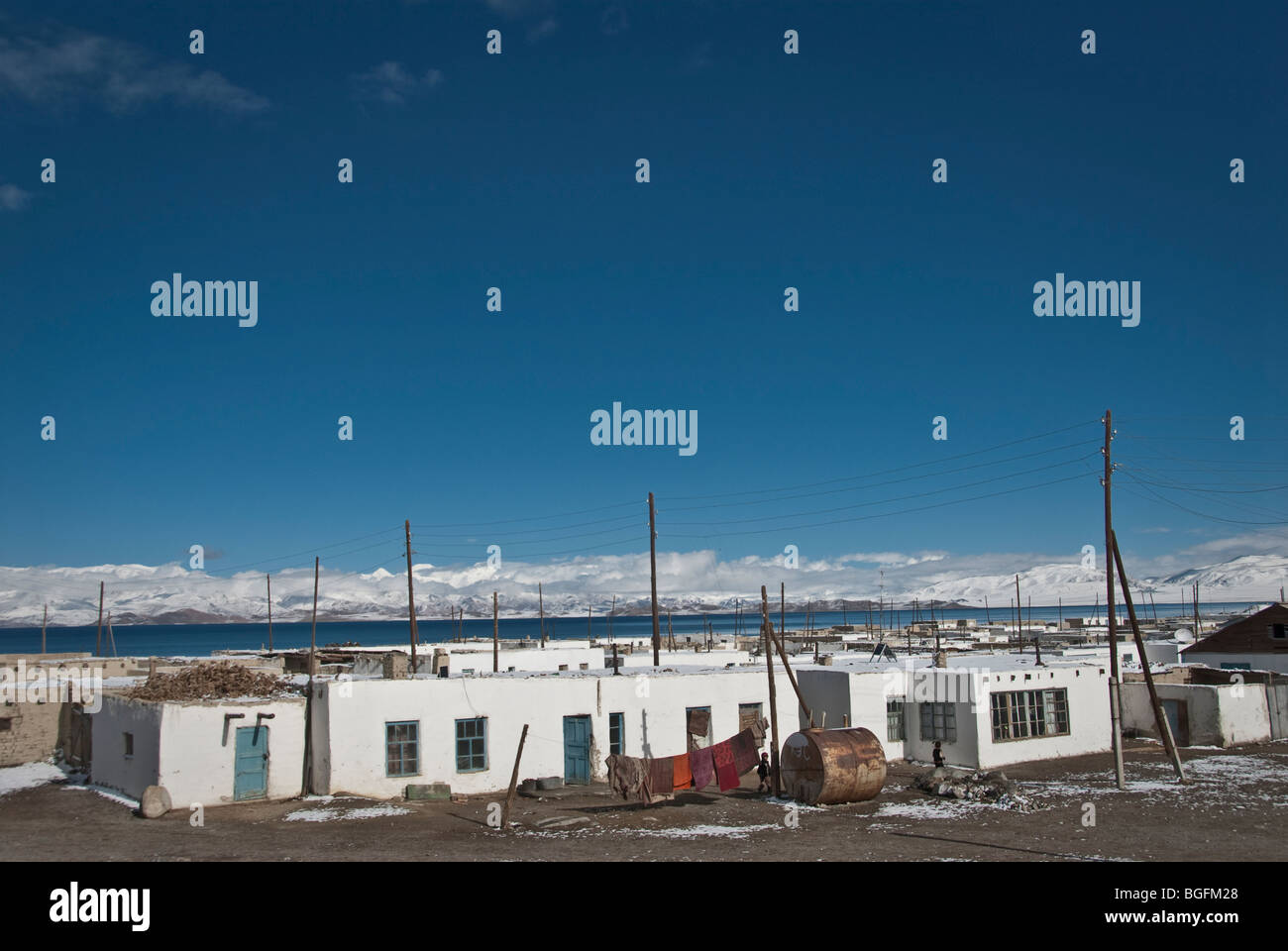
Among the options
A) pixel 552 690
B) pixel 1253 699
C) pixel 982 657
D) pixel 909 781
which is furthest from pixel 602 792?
pixel 1253 699

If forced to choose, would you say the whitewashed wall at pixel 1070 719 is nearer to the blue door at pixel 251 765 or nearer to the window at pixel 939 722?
the window at pixel 939 722

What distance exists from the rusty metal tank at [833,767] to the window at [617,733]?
19.9 feet

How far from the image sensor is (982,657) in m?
42.6

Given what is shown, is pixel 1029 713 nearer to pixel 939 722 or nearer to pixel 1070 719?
pixel 1070 719

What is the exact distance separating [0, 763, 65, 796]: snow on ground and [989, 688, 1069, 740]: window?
29.2m

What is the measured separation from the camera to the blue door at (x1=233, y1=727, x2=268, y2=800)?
24656 millimetres

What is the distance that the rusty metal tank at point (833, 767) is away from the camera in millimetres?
23923

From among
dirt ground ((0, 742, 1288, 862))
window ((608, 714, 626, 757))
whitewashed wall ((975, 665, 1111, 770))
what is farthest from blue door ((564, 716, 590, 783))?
whitewashed wall ((975, 665, 1111, 770))

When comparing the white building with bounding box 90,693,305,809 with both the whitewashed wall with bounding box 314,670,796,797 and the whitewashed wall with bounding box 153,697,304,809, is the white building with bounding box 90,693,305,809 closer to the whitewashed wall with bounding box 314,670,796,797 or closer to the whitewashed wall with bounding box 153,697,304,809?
the whitewashed wall with bounding box 153,697,304,809

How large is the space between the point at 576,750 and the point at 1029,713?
15977 mm

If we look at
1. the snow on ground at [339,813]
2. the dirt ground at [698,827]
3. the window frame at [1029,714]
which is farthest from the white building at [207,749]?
the window frame at [1029,714]

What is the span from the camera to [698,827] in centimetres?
2156
